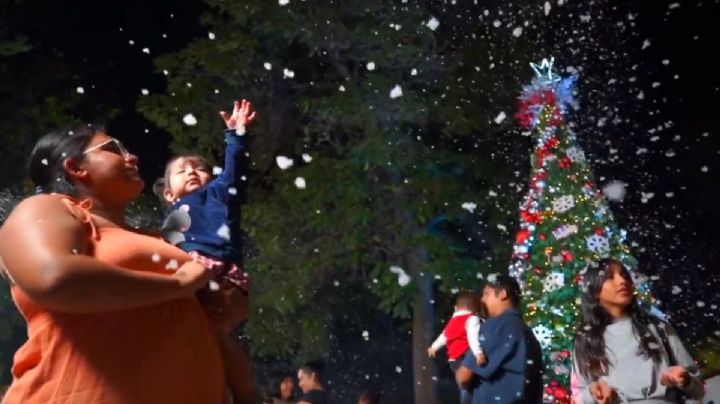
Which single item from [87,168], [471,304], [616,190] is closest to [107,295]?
[87,168]

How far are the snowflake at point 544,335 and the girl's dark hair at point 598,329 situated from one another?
424cm

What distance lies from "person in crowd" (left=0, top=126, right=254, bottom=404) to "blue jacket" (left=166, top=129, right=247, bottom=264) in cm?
78

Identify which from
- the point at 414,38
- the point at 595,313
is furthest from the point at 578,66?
the point at 595,313

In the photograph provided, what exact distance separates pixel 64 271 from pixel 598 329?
2.66 m

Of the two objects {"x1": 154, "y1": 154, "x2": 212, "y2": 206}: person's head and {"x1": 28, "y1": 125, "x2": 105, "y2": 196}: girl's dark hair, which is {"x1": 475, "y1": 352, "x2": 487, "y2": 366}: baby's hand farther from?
{"x1": 28, "y1": 125, "x2": 105, "y2": 196}: girl's dark hair

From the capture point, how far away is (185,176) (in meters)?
3.37

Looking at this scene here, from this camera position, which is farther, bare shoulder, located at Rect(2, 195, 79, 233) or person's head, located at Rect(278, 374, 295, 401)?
person's head, located at Rect(278, 374, 295, 401)

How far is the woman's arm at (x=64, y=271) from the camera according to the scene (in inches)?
71.8

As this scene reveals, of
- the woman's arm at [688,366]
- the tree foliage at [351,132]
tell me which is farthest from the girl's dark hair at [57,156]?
the tree foliage at [351,132]

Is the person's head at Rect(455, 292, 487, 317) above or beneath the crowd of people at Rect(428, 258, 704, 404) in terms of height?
above

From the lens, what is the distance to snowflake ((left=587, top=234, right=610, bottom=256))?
27.9 ft

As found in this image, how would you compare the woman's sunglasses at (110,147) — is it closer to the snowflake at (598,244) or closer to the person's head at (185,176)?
the person's head at (185,176)

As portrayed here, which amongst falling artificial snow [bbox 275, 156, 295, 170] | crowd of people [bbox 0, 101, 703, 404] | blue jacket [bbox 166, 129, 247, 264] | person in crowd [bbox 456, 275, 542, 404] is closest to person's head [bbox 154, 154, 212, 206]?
blue jacket [bbox 166, 129, 247, 264]

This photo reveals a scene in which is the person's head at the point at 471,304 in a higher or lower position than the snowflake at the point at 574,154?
lower
